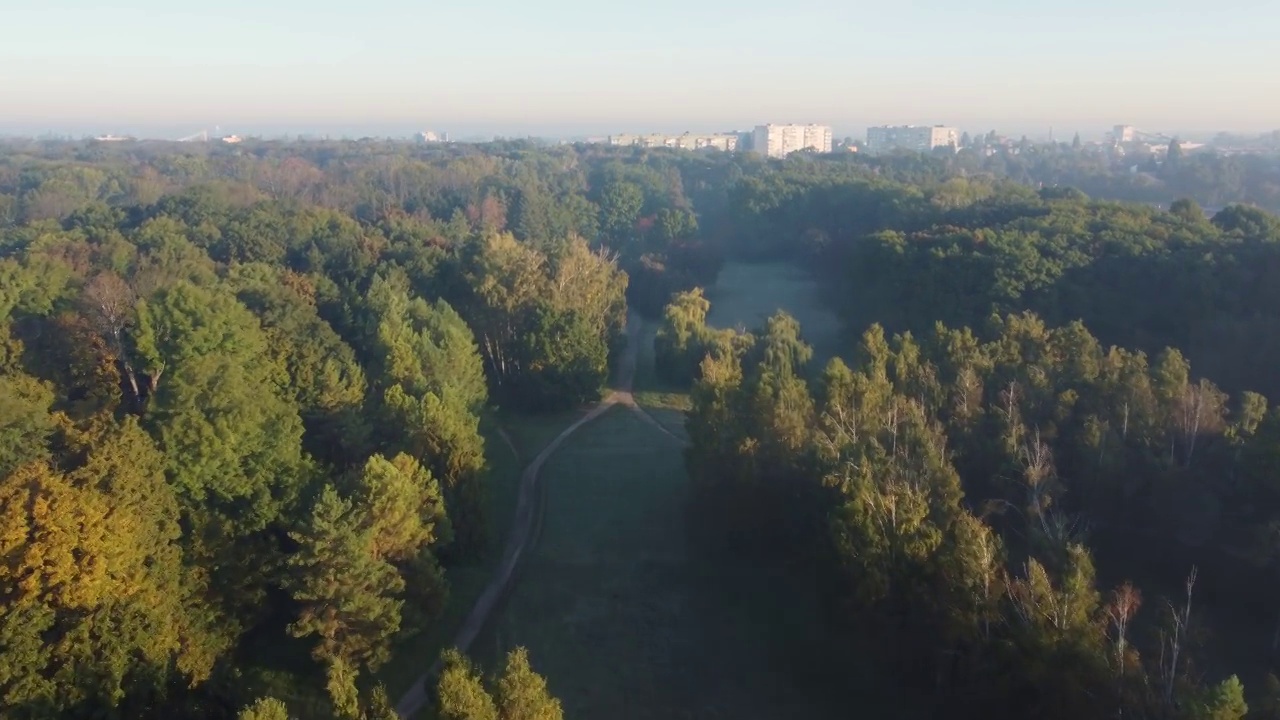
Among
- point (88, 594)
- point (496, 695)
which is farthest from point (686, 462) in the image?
point (88, 594)

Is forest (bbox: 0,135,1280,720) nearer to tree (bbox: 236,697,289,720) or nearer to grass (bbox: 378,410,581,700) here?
tree (bbox: 236,697,289,720)

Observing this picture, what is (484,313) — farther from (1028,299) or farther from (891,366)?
(1028,299)

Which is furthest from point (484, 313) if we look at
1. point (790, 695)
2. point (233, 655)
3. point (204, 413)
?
point (790, 695)

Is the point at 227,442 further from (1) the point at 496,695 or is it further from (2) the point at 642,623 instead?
(1) the point at 496,695

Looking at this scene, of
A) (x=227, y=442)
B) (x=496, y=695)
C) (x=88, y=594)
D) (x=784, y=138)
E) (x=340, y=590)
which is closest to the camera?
(x=496, y=695)

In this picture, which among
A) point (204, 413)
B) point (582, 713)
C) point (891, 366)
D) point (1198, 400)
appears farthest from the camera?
point (891, 366)
